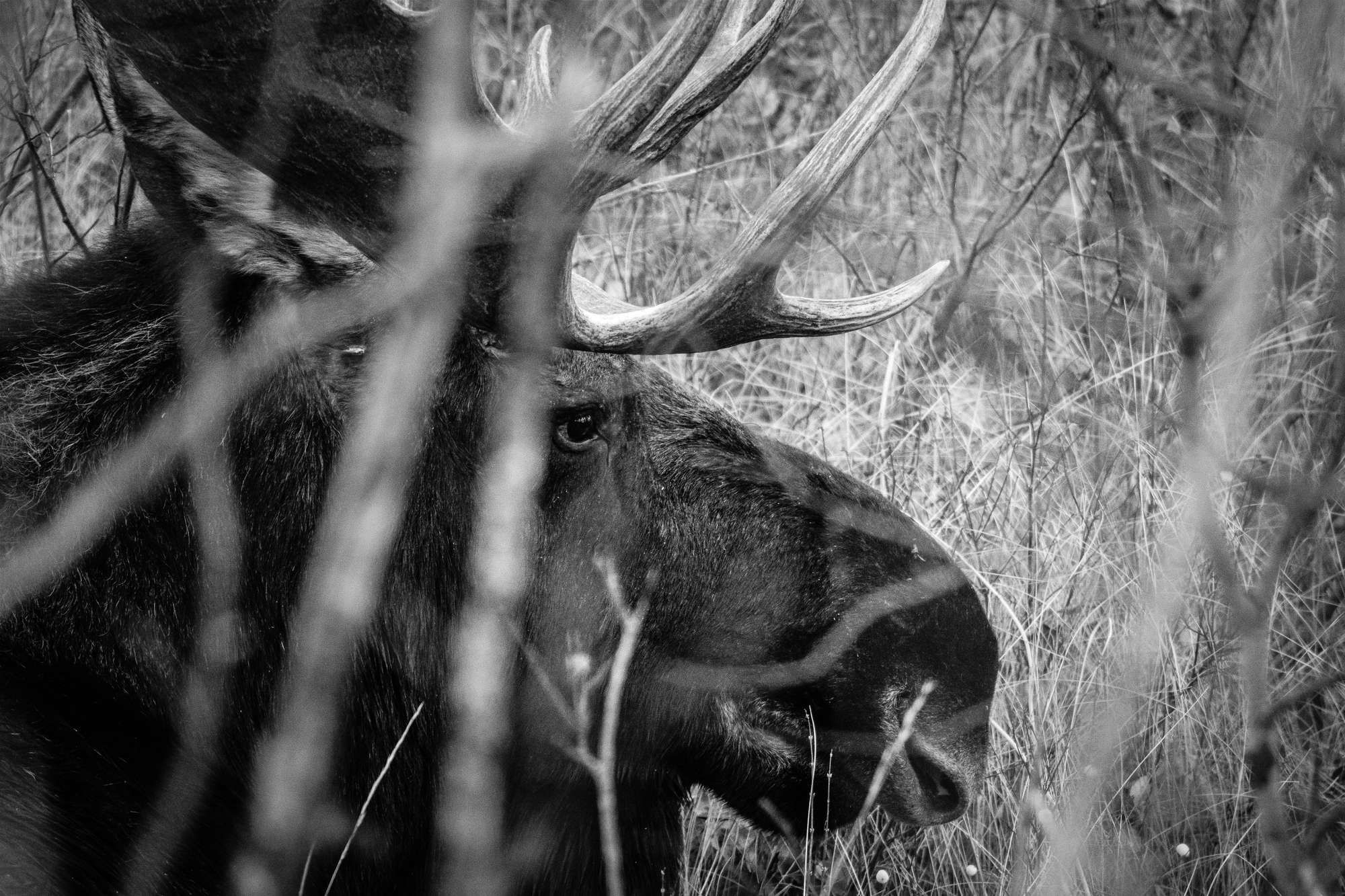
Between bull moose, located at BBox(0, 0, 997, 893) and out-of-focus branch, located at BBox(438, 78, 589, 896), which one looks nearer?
bull moose, located at BBox(0, 0, 997, 893)

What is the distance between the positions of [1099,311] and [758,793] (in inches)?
123

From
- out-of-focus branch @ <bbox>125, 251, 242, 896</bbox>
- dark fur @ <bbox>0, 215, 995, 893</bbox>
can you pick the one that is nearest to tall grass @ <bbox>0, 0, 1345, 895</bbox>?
dark fur @ <bbox>0, 215, 995, 893</bbox>

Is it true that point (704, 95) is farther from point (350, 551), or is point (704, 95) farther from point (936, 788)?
point (936, 788)

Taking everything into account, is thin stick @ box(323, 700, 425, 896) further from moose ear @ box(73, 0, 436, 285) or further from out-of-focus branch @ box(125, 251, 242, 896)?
moose ear @ box(73, 0, 436, 285)

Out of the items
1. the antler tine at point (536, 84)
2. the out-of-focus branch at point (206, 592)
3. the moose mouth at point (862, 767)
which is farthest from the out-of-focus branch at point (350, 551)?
the moose mouth at point (862, 767)

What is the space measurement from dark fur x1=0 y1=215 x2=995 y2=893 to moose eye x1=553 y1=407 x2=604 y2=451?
0.03m

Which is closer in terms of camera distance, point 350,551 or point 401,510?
point 350,551

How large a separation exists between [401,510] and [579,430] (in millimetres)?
402

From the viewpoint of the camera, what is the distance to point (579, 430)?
265 centimetres

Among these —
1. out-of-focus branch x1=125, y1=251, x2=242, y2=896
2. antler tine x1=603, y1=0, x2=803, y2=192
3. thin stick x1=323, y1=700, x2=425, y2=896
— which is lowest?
thin stick x1=323, y1=700, x2=425, y2=896

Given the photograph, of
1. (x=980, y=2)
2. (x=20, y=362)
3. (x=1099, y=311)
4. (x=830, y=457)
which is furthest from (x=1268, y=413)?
(x=20, y=362)

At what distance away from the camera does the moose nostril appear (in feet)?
8.84

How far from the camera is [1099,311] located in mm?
5207

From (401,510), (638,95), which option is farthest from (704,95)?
(401,510)
